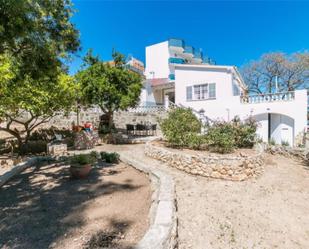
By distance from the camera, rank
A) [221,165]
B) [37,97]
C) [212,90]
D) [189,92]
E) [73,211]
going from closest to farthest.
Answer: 1. [73,211]
2. [221,165]
3. [37,97]
4. [212,90]
5. [189,92]

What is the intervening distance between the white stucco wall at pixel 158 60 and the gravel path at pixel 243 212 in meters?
26.7

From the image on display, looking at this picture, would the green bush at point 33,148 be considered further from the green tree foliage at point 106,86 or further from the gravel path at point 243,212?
the gravel path at point 243,212

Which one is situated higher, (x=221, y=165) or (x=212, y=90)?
(x=212, y=90)

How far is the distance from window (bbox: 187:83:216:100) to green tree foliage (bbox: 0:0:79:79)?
1289 cm

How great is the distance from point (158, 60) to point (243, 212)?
3113 cm

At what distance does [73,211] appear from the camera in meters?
4.01

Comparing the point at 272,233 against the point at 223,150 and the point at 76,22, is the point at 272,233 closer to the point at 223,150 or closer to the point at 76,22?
the point at 223,150

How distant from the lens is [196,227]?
13.1 ft

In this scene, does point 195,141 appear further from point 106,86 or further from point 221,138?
point 106,86

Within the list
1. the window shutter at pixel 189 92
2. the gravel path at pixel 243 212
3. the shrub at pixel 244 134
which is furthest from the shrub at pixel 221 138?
the window shutter at pixel 189 92

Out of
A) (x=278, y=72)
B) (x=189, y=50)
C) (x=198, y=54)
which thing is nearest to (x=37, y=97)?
(x=278, y=72)

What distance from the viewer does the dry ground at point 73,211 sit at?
3.08 m

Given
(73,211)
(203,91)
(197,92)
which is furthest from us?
(197,92)

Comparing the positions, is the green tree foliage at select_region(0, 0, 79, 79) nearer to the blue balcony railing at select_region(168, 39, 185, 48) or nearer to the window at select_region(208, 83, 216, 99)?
the window at select_region(208, 83, 216, 99)
